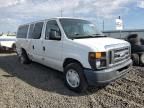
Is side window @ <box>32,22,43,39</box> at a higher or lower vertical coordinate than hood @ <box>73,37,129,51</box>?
higher

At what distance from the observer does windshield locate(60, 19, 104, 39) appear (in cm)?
664

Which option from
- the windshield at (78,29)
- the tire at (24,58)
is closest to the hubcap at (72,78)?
the windshield at (78,29)

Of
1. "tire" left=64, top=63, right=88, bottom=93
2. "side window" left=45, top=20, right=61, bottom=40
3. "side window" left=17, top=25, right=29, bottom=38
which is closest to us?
"tire" left=64, top=63, right=88, bottom=93

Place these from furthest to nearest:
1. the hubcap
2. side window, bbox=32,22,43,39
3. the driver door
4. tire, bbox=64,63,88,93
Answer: side window, bbox=32,22,43,39 < the driver door < the hubcap < tire, bbox=64,63,88,93

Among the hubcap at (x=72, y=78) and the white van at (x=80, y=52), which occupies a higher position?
the white van at (x=80, y=52)

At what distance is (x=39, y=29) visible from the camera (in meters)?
8.30

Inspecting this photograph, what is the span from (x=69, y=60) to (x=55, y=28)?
125cm

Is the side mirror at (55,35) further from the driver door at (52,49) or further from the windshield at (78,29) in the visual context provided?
the windshield at (78,29)

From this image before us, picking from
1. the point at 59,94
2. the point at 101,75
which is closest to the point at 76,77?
the point at 59,94

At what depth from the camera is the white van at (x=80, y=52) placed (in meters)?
5.56

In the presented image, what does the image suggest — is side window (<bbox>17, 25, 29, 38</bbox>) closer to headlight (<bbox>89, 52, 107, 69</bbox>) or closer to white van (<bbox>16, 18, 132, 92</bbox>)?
white van (<bbox>16, 18, 132, 92</bbox>)

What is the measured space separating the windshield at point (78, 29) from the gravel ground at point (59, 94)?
1608 millimetres

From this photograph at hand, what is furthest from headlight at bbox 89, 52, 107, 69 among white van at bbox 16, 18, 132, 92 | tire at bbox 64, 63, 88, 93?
tire at bbox 64, 63, 88, 93

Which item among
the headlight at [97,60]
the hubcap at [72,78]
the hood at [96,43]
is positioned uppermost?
the hood at [96,43]
